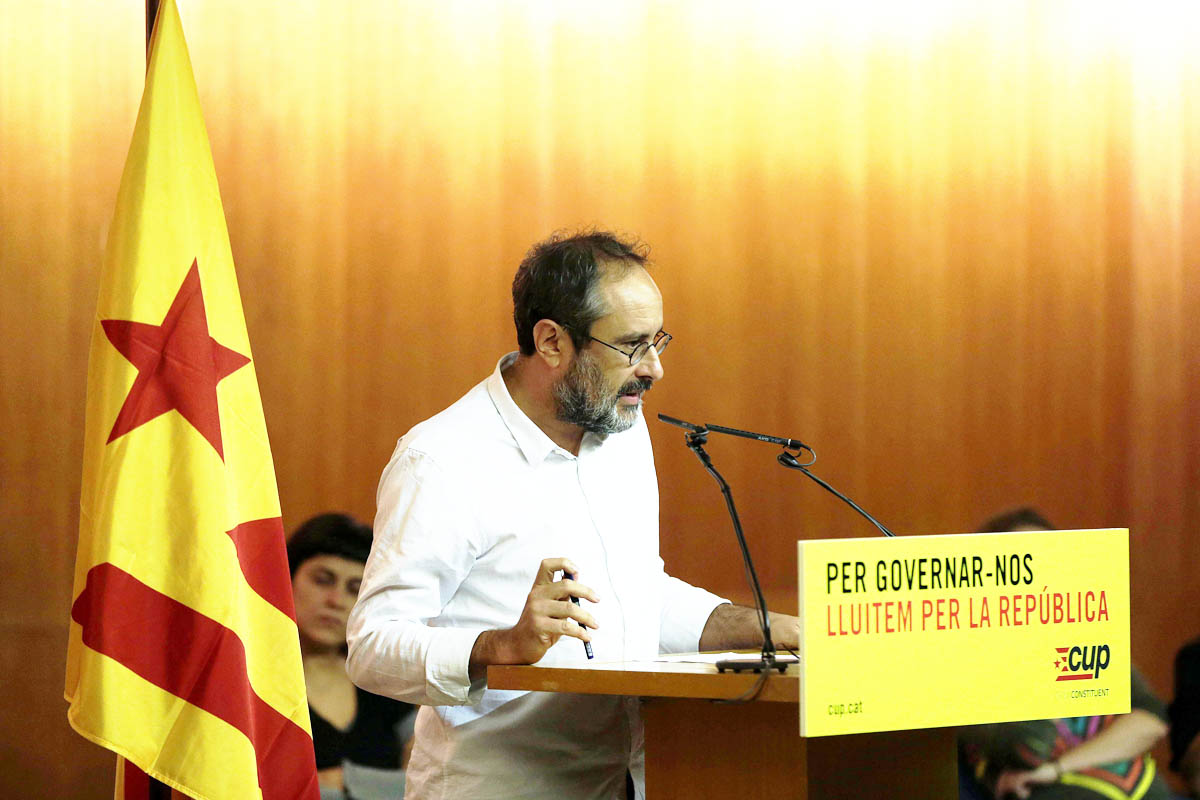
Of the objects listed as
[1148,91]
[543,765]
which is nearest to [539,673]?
[543,765]

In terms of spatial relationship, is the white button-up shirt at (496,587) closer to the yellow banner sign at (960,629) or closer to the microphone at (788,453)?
the microphone at (788,453)

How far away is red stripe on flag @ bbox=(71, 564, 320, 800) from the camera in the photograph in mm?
2221

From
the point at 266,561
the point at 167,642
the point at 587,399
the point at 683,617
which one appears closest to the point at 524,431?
the point at 587,399

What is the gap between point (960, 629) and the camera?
1486mm

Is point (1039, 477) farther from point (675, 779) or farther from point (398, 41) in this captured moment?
point (675, 779)

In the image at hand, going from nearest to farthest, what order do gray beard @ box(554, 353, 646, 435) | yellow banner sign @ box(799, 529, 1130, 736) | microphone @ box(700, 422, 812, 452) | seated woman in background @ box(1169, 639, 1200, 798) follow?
1. yellow banner sign @ box(799, 529, 1130, 736)
2. microphone @ box(700, 422, 812, 452)
3. gray beard @ box(554, 353, 646, 435)
4. seated woman in background @ box(1169, 639, 1200, 798)

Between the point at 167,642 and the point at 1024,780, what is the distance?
2690 mm

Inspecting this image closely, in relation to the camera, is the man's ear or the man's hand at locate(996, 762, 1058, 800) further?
the man's hand at locate(996, 762, 1058, 800)

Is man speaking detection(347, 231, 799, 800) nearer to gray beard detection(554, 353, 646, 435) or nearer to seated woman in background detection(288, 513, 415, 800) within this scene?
gray beard detection(554, 353, 646, 435)

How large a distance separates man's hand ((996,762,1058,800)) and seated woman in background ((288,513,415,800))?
5.75ft

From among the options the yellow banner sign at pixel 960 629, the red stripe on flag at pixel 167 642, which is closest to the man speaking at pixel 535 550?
the red stripe on flag at pixel 167 642

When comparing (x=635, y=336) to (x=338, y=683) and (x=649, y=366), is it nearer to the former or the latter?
(x=649, y=366)

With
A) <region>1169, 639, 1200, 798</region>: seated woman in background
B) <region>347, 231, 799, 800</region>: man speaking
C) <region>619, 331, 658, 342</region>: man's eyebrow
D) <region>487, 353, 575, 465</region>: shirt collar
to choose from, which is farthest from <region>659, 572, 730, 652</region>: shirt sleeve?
<region>1169, 639, 1200, 798</region>: seated woman in background

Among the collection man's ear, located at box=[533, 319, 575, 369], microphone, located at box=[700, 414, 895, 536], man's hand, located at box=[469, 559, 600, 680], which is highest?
man's ear, located at box=[533, 319, 575, 369]
